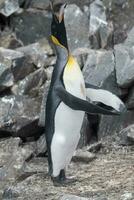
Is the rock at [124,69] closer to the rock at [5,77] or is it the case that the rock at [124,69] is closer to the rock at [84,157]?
the rock at [84,157]

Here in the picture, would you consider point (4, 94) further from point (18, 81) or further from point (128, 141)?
point (128, 141)

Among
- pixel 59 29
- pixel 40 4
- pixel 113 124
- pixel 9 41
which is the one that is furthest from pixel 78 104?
pixel 40 4

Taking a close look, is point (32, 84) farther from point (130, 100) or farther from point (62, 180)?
point (62, 180)

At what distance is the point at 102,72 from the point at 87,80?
0.66 ft

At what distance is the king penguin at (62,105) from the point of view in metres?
6.80

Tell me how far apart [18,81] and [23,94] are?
16.3 inches

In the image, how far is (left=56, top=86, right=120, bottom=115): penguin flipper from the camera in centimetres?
656

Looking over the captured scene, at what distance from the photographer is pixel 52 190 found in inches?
270

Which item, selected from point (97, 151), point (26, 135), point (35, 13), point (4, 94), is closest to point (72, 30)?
point (35, 13)

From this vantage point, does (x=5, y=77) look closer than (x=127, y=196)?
No

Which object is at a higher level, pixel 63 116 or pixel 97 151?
pixel 63 116

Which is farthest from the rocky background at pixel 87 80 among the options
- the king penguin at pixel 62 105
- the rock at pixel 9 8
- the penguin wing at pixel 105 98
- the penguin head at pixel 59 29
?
the penguin head at pixel 59 29

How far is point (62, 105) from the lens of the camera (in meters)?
6.86

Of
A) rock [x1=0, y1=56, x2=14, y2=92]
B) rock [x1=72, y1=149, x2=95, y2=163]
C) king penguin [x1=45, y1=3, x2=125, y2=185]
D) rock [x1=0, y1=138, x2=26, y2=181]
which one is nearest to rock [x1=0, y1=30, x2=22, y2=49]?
rock [x1=0, y1=56, x2=14, y2=92]
